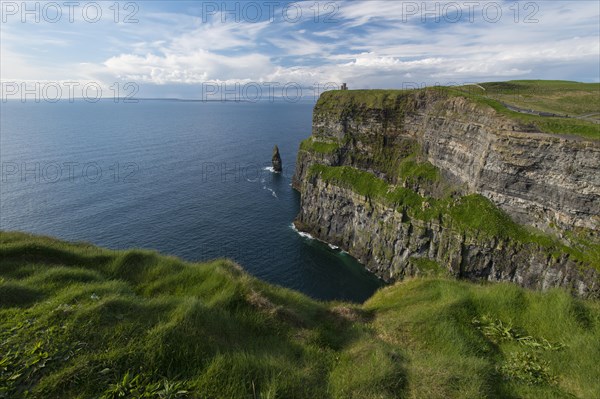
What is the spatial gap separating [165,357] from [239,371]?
2286 millimetres

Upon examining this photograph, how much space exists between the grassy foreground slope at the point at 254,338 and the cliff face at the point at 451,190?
31.6 meters

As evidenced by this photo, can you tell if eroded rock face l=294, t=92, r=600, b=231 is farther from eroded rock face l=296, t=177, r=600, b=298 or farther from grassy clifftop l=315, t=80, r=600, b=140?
eroded rock face l=296, t=177, r=600, b=298

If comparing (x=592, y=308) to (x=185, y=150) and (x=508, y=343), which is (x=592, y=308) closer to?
(x=508, y=343)

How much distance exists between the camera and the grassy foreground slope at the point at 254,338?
8.85 m

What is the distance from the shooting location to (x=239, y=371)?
9.23 meters

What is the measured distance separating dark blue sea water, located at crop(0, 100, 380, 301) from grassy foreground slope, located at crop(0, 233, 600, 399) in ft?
118

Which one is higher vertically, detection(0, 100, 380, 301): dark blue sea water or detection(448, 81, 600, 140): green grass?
detection(448, 81, 600, 140): green grass

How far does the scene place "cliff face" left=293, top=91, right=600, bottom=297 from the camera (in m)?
39.6

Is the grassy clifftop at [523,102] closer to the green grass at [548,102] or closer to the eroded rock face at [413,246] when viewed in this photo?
the green grass at [548,102]

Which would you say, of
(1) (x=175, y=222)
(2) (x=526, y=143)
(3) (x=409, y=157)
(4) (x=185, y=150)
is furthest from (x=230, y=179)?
(2) (x=526, y=143)

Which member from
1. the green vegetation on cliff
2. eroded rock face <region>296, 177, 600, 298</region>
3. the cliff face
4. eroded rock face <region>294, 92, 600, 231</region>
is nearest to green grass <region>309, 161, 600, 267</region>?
the cliff face

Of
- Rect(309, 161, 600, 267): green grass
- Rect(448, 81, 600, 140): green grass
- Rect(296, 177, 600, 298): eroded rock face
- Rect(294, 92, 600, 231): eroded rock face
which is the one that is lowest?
Rect(296, 177, 600, 298): eroded rock face

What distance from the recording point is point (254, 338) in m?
12.6

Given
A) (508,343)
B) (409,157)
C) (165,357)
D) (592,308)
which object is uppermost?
(409,157)
